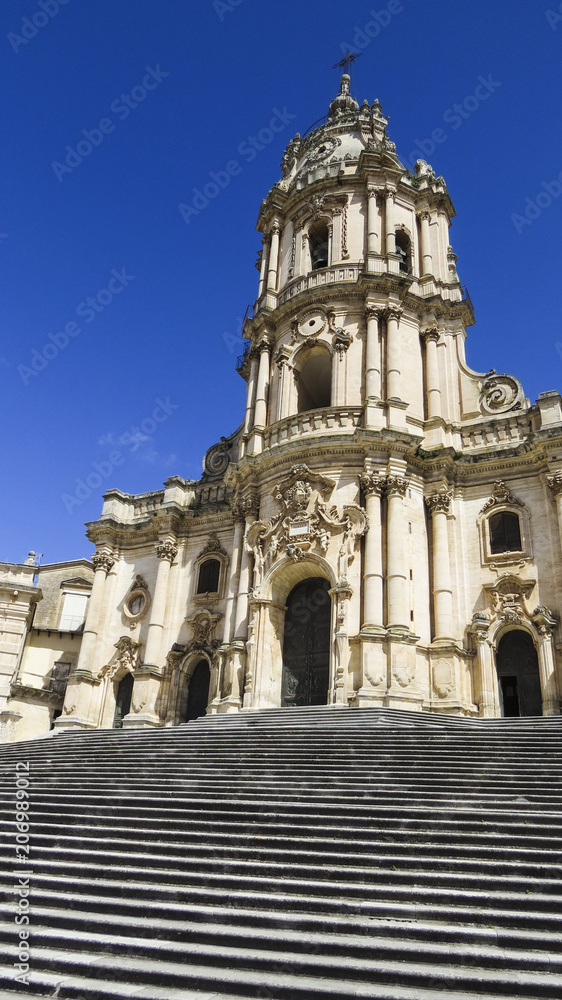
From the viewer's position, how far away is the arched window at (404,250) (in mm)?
30125

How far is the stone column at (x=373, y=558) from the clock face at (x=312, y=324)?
7.56 meters

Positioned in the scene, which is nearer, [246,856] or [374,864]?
[374,864]

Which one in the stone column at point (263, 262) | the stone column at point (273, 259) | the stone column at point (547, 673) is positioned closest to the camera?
the stone column at point (547, 673)

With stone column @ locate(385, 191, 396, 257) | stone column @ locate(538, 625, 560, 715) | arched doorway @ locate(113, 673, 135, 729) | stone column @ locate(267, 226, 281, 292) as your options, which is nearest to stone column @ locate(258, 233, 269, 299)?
stone column @ locate(267, 226, 281, 292)

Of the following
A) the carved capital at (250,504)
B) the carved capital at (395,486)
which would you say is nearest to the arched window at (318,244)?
the carved capital at (250,504)

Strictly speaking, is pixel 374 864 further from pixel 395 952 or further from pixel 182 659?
pixel 182 659

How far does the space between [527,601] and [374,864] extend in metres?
15.1

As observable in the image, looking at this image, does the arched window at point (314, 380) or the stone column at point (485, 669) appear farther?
the arched window at point (314, 380)

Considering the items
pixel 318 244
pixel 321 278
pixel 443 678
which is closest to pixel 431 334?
pixel 321 278

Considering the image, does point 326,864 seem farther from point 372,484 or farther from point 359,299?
point 359,299

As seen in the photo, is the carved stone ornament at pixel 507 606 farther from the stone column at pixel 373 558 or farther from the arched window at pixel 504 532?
the stone column at pixel 373 558

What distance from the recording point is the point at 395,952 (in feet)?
23.3

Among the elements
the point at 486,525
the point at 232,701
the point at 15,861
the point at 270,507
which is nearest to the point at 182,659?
the point at 232,701

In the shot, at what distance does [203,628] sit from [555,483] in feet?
45.5
